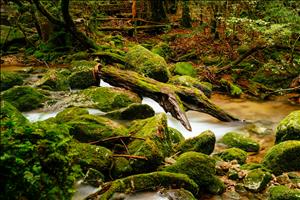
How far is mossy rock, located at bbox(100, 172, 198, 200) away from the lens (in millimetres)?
5473

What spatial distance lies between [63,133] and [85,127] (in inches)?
129

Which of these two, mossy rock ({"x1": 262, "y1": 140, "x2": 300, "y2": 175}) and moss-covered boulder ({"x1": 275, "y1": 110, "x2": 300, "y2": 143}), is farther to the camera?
moss-covered boulder ({"x1": 275, "y1": 110, "x2": 300, "y2": 143})

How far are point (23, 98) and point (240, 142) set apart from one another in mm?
4967

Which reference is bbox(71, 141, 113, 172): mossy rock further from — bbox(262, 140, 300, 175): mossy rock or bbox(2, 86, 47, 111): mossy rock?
bbox(2, 86, 47, 111): mossy rock

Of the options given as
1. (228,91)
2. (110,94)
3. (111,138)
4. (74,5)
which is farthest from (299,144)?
(74,5)

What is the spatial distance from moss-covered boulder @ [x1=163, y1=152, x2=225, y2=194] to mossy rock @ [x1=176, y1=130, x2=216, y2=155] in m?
1.03

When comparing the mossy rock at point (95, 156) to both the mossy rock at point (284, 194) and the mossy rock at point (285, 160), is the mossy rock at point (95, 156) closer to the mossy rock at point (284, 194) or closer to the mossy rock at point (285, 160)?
the mossy rock at point (284, 194)

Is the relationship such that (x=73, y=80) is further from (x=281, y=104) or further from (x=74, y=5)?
(x=74, y=5)

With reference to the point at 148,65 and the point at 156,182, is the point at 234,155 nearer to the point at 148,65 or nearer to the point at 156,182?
the point at 156,182

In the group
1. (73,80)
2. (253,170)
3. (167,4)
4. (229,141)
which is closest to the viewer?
(253,170)

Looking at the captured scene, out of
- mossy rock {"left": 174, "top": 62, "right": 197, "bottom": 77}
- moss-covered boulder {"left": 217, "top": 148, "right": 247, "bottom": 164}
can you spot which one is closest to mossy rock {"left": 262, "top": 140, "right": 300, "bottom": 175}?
moss-covered boulder {"left": 217, "top": 148, "right": 247, "bottom": 164}

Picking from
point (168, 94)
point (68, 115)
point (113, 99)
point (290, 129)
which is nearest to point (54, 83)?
point (113, 99)

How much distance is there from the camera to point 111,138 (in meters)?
6.55

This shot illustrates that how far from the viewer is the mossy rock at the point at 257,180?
239 inches
